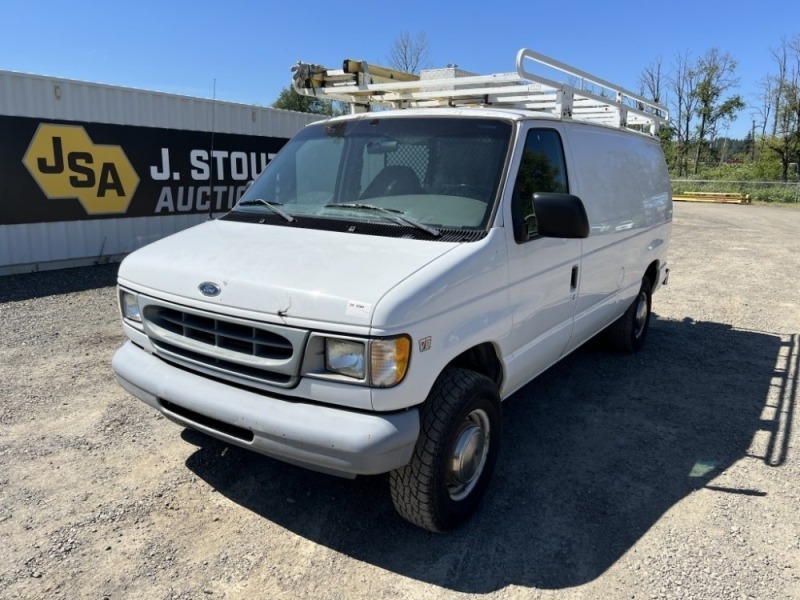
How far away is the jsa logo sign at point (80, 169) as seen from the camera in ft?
31.3

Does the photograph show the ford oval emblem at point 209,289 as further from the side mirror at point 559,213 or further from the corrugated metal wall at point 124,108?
the corrugated metal wall at point 124,108

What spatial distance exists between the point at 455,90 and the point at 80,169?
25.1 ft

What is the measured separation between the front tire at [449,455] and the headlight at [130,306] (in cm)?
172

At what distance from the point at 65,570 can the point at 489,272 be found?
2529 mm

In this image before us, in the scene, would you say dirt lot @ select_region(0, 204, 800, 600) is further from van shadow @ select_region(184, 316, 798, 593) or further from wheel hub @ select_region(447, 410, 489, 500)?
wheel hub @ select_region(447, 410, 489, 500)

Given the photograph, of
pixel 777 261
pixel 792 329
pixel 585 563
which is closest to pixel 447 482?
pixel 585 563

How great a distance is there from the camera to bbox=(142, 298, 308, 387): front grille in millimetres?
2760

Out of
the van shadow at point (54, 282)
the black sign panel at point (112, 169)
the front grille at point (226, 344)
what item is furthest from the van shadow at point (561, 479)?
the black sign panel at point (112, 169)

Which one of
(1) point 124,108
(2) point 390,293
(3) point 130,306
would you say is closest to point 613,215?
(2) point 390,293

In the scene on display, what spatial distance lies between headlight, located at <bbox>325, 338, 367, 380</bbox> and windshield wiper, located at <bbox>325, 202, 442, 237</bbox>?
2.81 ft

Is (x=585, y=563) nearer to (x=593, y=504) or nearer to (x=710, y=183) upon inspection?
(x=593, y=504)

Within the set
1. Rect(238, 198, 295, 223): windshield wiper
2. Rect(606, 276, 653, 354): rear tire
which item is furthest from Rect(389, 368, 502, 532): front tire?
Rect(606, 276, 653, 354): rear tire

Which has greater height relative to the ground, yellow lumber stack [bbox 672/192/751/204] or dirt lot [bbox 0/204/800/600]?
yellow lumber stack [bbox 672/192/751/204]

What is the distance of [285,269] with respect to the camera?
9.64ft
